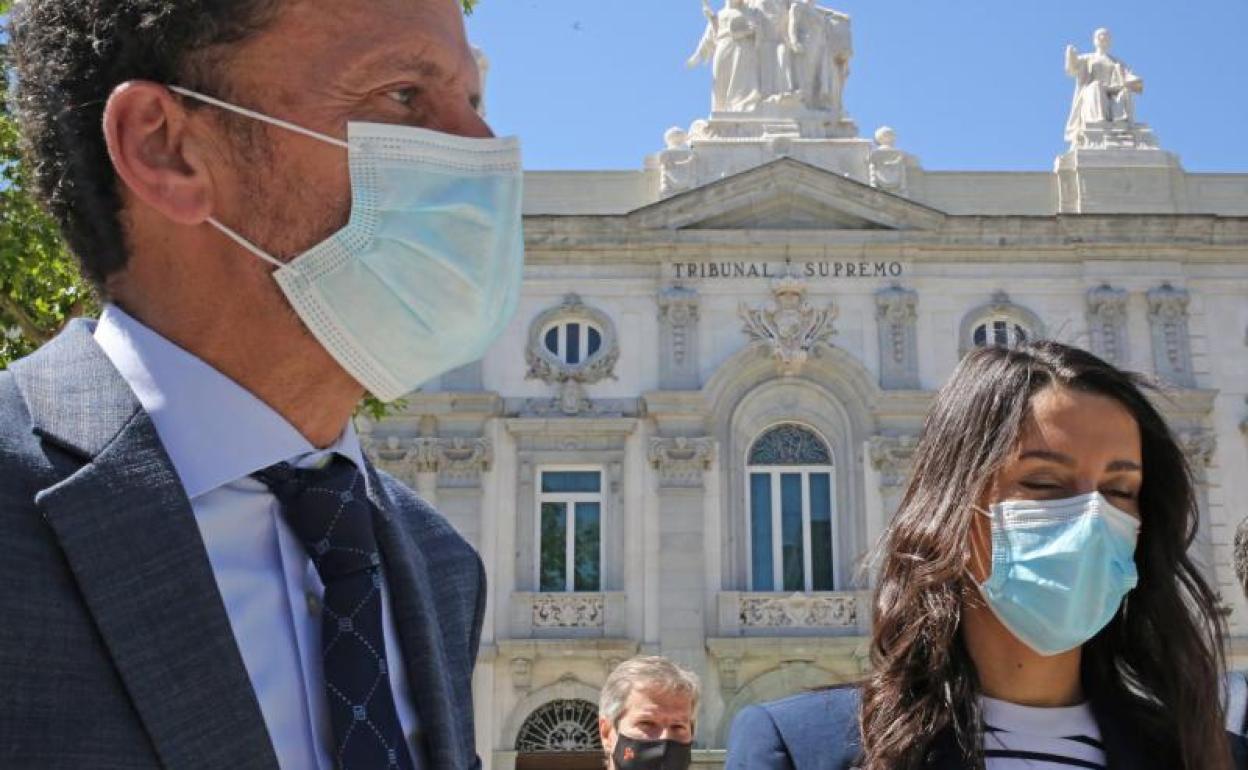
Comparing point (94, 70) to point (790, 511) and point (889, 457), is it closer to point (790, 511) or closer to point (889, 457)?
point (889, 457)

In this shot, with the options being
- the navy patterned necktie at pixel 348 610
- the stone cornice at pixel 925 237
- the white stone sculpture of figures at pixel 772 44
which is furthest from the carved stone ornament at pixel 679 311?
the navy patterned necktie at pixel 348 610

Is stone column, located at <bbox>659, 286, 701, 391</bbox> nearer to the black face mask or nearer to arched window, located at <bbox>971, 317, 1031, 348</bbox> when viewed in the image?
arched window, located at <bbox>971, 317, 1031, 348</bbox>

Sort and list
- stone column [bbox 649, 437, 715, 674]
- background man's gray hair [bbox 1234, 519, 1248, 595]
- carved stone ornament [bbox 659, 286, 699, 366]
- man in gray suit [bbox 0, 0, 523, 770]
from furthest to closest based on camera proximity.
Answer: carved stone ornament [bbox 659, 286, 699, 366]
stone column [bbox 649, 437, 715, 674]
background man's gray hair [bbox 1234, 519, 1248, 595]
man in gray suit [bbox 0, 0, 523, 770]

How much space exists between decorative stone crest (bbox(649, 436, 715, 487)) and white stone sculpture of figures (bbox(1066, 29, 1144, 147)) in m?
8.36

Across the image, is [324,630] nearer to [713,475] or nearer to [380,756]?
[380,756]

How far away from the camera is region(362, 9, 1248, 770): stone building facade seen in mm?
19531

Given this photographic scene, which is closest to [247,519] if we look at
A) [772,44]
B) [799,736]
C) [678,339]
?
[799,736]

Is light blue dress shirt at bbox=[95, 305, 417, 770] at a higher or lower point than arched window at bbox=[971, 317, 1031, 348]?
lower

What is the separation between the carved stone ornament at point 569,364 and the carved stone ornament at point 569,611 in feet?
8.99

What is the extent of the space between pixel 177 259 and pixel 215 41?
0.30 metres

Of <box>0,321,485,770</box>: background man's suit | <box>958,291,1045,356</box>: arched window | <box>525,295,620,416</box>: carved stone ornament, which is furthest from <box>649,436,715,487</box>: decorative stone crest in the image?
<box>0,321,485,770</box>: background man's suit

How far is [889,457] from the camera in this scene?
2008cm

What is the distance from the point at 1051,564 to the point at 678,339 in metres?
18.2

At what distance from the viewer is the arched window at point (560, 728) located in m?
19.2
